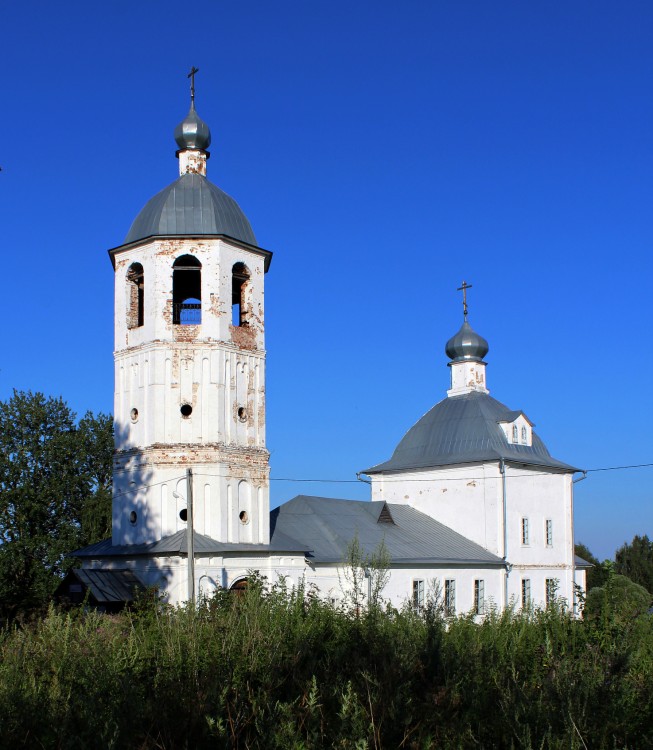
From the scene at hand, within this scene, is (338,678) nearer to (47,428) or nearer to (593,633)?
(593,633)

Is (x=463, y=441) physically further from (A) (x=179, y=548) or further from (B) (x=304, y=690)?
(B) (x=304, y=690)

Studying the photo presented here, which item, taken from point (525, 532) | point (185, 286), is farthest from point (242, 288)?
point (525, 532)

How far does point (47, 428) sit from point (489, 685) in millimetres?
31303

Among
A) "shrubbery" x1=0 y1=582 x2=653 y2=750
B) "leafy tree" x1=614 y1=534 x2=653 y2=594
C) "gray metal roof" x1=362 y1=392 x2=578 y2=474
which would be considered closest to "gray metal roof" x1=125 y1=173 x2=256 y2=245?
"gray metal roof" x1=362 y1=392 x2=578 y2=474

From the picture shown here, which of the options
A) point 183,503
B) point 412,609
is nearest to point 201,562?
point 183,503

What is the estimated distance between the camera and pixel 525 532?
32.1 m

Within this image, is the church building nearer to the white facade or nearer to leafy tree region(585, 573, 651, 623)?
the white facade

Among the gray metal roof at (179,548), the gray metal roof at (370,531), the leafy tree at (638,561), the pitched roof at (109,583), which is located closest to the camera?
the pitched roof at (109,583)

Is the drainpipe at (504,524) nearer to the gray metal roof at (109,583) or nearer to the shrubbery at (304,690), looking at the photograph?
the gray metal roof at (109,583)

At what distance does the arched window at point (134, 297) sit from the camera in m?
24.5

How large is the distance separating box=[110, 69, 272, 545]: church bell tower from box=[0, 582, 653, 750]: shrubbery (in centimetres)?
1306

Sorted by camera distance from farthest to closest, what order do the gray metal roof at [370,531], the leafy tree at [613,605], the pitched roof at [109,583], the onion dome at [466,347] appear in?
the onion dome at [466,347]
the gray metal roof at [370,531]
the pitched roof at [109,583]
the leafy tree at [613,605]

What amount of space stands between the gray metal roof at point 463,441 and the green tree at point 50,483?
1065 centimetres

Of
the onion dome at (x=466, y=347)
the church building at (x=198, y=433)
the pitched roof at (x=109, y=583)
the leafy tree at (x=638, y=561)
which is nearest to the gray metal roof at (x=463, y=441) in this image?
the onion dome at (x=466, y=347)
